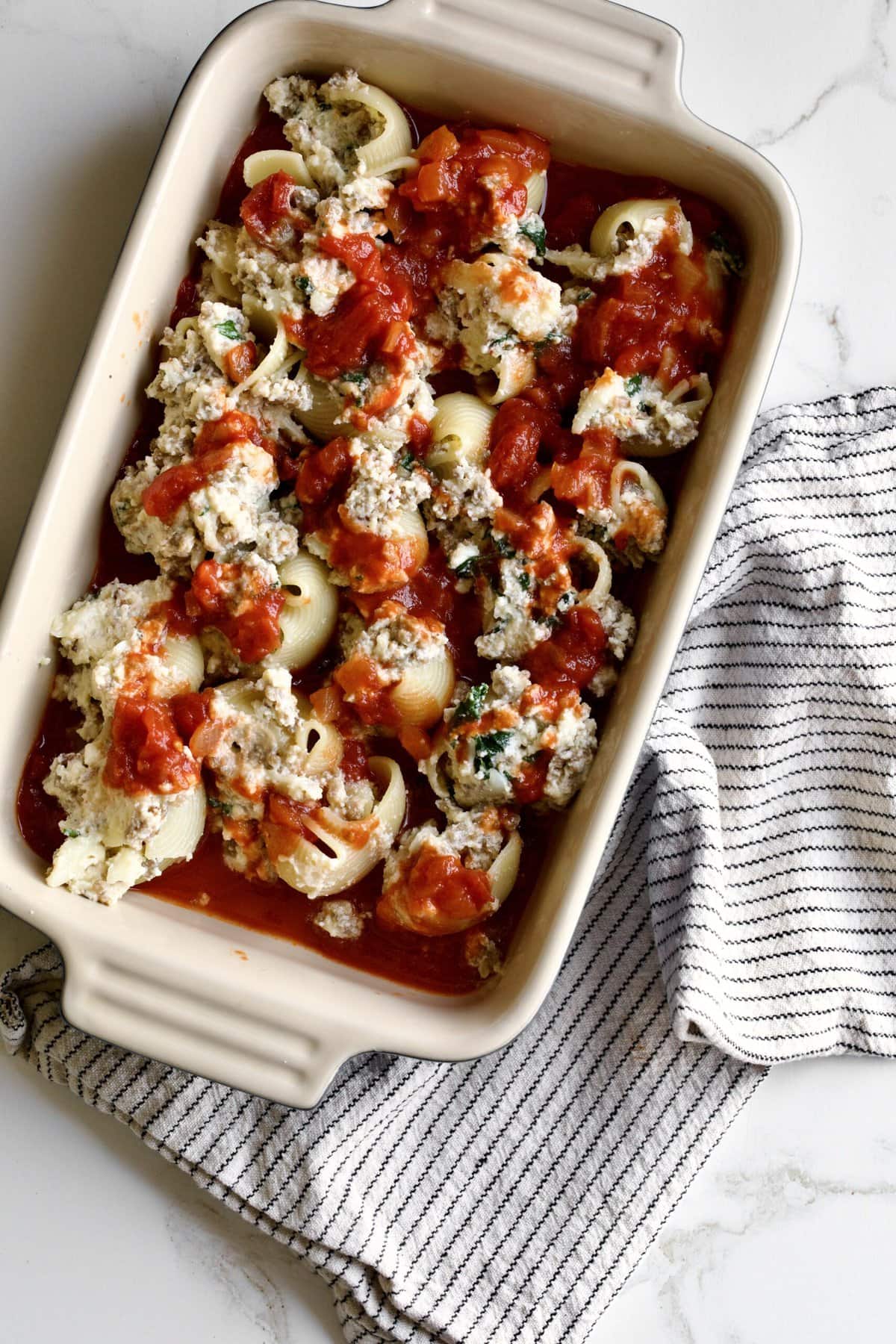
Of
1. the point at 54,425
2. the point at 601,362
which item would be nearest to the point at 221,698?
the point at 54,425

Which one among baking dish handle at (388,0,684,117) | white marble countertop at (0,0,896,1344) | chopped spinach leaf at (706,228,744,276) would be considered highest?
baking dish handle at (388,0,684,117)

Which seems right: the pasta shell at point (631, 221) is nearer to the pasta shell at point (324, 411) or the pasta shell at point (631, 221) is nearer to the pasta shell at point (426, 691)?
the pasta shell at point (324, 411)

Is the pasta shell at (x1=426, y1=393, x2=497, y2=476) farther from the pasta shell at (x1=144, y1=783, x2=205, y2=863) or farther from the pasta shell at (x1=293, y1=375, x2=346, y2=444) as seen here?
the pasta shell at (x1=144, y1=783, x2=205, y2=863)

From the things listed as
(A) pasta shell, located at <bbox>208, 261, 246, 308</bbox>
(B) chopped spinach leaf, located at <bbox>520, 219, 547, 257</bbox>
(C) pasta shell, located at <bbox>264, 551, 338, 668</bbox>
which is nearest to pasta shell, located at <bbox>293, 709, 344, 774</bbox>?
(C) pasta shell, located at <bbox>264, 551, 338, 668</bbox>

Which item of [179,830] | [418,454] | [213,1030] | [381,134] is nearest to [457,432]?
[418,454]

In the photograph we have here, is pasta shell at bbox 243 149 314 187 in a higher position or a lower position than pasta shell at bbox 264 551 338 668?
higher

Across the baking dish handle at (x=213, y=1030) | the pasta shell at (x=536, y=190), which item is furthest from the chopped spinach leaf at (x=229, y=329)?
the baking dish handle at (x=213, y=1030)

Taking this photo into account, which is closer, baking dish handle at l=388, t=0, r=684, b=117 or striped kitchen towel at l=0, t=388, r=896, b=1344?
baking dish handle at l=388, t=0, r=684, b=117
